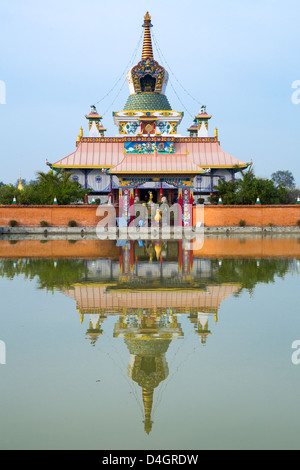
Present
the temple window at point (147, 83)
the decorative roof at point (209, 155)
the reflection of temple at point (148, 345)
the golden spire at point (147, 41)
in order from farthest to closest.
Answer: the golden spire at point (147, 41) → the temple window at point (147, 83) → the decorative roof at point (209, 155) → the reflection of temple at point (148, 345)

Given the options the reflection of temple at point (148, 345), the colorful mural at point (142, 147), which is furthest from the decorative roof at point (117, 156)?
the reflection of temple at point (148, 345)

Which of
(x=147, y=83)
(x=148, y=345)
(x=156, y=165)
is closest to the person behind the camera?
(x=148, y=345)

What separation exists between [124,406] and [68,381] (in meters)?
0.99

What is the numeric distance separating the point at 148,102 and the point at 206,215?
569 inches

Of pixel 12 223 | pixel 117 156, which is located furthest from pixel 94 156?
pixel 12 223

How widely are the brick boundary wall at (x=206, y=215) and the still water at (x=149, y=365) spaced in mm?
22020

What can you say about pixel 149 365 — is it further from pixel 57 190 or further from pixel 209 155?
pixel 209 155

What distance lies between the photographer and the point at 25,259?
1888cm

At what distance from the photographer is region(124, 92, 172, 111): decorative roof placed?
1772 inches

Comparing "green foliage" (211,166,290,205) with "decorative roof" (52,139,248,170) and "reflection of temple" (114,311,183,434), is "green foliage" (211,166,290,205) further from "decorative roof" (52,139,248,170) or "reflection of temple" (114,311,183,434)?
"reflection of temple" (114,311,183,434)

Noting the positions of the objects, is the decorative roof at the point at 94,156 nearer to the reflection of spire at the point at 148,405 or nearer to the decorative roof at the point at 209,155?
the decorative roof at the point at 209,155

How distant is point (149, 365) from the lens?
21.4 ft

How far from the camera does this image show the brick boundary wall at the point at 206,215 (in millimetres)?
35125

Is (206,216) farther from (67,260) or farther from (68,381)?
(68,381)
